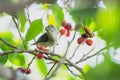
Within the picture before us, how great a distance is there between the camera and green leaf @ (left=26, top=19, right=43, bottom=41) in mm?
1149

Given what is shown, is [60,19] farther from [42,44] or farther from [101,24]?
[101,24]

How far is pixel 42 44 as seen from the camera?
137 centimetres

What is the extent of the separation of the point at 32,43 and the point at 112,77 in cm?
98

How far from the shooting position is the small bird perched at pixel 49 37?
1.38m

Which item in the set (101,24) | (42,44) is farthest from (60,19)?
(101,24)

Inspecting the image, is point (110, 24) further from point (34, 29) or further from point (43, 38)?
point (43, 38)

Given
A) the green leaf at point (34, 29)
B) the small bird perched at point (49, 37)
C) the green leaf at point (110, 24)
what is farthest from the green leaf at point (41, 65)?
the green leaf at point (110, 24)

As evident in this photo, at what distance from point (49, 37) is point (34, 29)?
323mm

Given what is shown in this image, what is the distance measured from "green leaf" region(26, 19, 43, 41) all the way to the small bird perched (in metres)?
0.14

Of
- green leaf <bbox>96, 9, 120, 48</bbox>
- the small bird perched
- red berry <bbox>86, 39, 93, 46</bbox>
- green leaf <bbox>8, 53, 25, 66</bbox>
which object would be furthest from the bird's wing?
green leaf <bbox>96, 9, 120, 48</bbox>

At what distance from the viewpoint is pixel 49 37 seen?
1475 millimetres

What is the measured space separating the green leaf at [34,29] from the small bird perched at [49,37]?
0.14 meters

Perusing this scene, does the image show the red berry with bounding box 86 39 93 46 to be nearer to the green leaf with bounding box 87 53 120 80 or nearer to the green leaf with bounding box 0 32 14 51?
the green leaf with bounding box 0 32 14 51

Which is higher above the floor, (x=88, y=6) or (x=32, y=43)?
(x=32, y=43)
